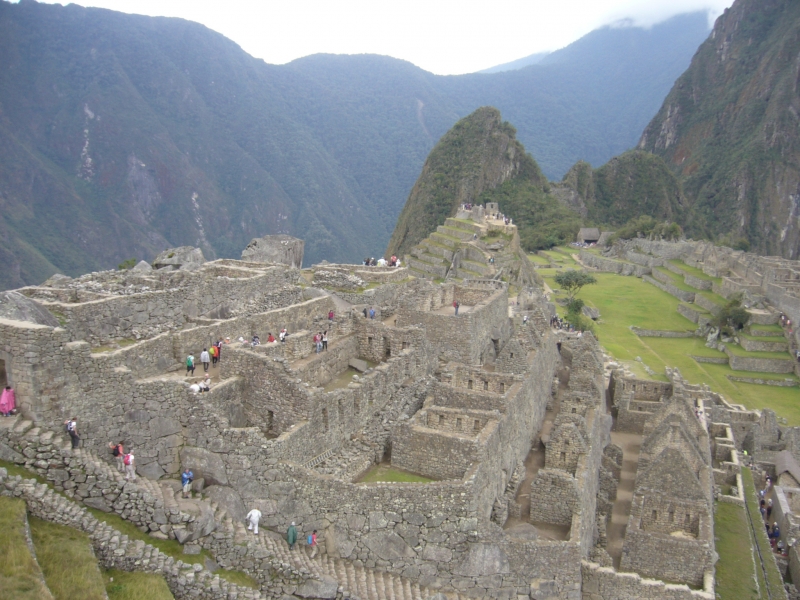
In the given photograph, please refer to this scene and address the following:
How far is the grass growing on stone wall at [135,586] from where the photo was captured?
10781mm

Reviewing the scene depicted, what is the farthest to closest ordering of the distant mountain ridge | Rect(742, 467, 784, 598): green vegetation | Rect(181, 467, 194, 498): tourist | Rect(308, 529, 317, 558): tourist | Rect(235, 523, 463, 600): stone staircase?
1. the distant mountain ridge
2. Rect(742, 467, 784, 598): green vegetation
3. Rect(308, 529, 317, 558): tourist
4. Rect(181, 467, 194, 498): tourist
5. Rect(235, 523, 463, 600): stone staircase

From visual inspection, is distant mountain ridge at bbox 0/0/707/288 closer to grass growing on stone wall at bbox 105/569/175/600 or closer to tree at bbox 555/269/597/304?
tree at bbox 555/269/597/304

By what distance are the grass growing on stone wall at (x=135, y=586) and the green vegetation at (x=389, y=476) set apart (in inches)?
187

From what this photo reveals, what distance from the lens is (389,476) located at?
590 inches

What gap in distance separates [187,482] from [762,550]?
59.4 feet

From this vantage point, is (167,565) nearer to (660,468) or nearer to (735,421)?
(660,468)

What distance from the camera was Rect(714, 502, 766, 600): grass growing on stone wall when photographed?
18.3 metres

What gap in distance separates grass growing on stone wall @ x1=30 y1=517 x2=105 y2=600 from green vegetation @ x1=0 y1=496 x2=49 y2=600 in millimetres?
383

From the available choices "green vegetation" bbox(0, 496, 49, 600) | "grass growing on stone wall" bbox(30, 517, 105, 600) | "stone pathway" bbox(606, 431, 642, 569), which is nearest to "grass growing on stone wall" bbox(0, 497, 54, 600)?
"green vegetation" bbox(0, 496, 49, 600)

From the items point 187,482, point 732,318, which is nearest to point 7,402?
point 187,482

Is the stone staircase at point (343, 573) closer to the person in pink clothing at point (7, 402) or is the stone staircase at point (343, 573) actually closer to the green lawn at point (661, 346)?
the person in pink clothing at point (7, 402)

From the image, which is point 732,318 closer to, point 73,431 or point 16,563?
point 73,431

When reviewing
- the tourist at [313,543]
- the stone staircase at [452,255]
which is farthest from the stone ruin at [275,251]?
the stone staircase at [452,255]

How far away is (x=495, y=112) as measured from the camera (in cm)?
14012
